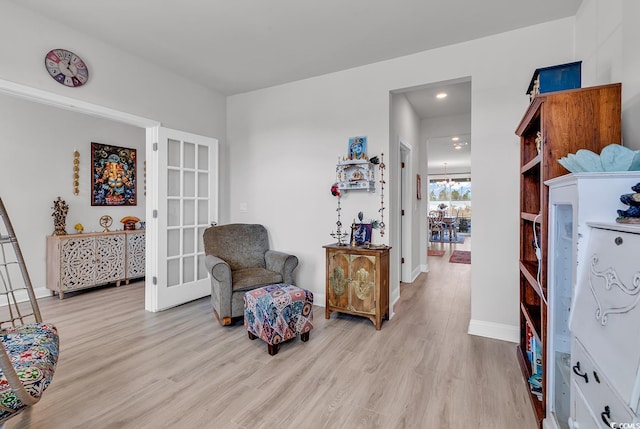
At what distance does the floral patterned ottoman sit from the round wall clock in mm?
2436

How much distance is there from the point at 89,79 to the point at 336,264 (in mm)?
2893

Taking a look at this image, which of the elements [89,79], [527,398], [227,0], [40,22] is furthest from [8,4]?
[527,398]

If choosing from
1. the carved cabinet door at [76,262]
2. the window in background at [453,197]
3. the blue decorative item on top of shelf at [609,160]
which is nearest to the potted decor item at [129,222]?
the carved cabinet door at [76,262]

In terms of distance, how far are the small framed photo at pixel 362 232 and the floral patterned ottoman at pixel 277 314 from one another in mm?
901

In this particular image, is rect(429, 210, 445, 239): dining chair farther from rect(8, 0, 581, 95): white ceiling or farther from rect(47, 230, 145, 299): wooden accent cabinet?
rect(47, 230, 145, 299): wooden accent cabinet

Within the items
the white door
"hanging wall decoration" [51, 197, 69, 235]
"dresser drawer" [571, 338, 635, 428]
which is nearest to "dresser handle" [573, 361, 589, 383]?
"dresser drawer" [571, 338, 635, 428]

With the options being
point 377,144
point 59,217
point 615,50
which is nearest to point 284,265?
point 377,144

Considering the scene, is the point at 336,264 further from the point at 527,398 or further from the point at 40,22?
the point at 40,22

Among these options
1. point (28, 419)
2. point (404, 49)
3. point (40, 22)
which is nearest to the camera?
point (28, 419)

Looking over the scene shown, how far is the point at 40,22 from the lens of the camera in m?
2.46

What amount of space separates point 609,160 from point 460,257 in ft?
19.5

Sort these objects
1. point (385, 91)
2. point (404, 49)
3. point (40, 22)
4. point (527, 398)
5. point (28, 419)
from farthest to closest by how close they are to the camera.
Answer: point (385, 91) → point (404, 49) → point (40, 22) → point (527, 398) → point (28, 419)

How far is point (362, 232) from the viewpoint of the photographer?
3250 mm

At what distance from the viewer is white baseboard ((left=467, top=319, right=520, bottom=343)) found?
2641 millimetres
